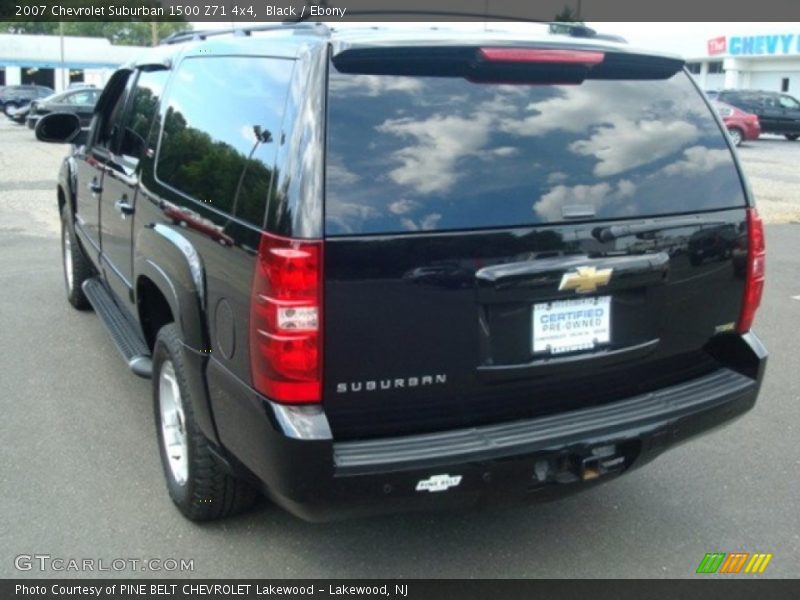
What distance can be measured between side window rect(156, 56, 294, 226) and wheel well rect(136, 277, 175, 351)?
54 cm

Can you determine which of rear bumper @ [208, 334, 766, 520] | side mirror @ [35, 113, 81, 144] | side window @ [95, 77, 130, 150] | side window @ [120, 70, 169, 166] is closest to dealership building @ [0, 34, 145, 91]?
side mirror @ [35, 113, 81, 144]

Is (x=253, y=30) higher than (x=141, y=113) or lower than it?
higher

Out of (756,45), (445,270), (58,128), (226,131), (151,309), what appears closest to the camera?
(445,270)

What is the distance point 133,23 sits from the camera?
98.6m

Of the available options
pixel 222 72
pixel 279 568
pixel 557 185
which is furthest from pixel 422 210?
pixel 279 568

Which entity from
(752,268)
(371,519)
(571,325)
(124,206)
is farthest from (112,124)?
(752,268)

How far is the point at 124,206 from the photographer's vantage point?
4.54 metres

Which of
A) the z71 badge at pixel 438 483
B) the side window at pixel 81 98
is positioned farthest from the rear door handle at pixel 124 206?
the side window at pixel 81 98

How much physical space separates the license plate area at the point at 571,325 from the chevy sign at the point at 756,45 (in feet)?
152

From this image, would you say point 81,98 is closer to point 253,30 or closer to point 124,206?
point 124,206

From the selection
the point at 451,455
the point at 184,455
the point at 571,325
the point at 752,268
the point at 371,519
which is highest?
the point at 752,268

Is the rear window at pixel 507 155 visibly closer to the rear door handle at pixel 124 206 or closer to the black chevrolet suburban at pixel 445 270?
the black chevrolet suburban at pixel 445 270

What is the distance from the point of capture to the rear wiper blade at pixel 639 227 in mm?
3119

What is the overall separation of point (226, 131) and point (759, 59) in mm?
49773
